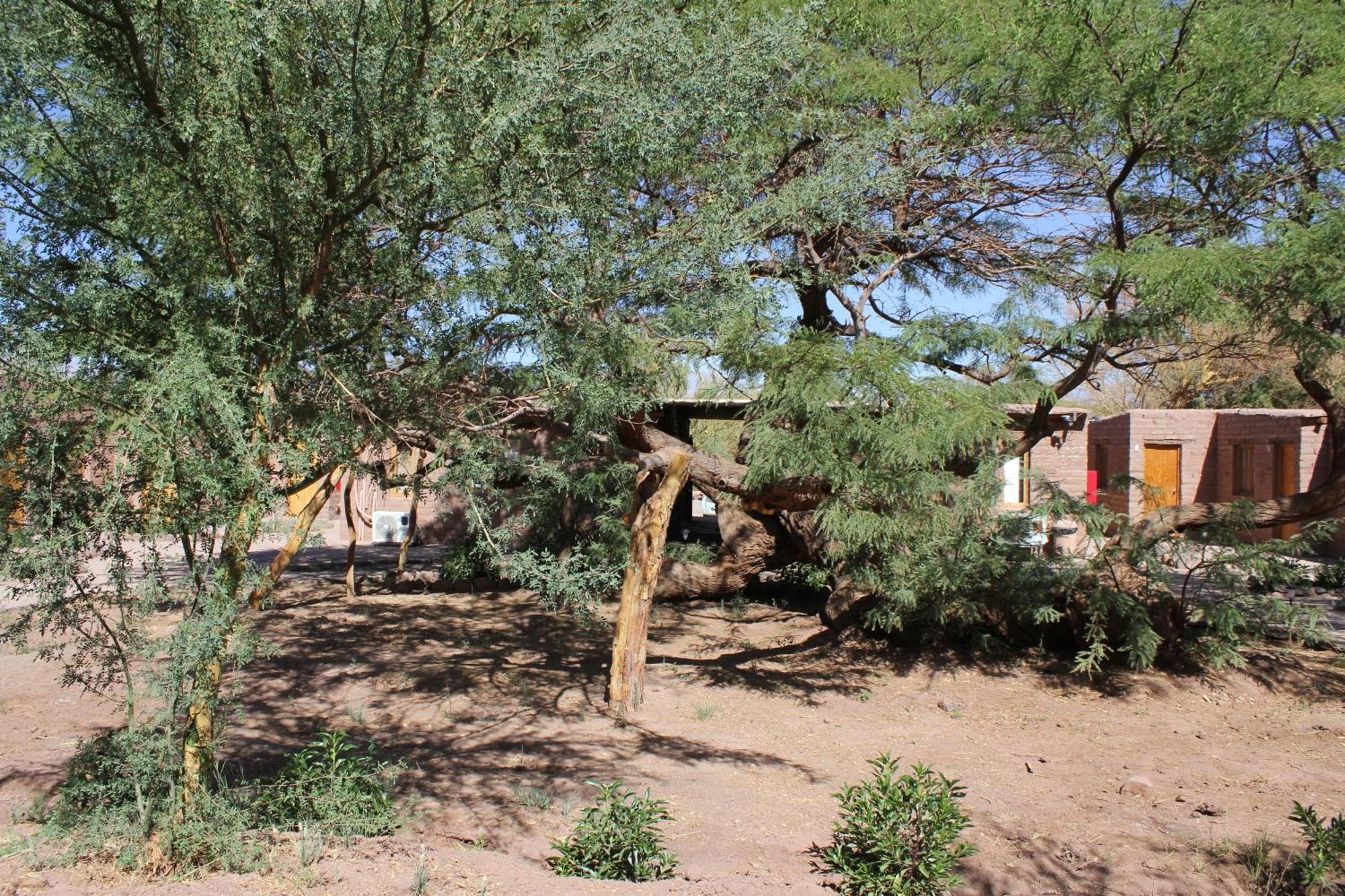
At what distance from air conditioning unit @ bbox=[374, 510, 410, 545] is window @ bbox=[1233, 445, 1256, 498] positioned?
694 inches

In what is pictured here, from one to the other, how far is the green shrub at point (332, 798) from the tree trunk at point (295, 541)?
0.96 metres

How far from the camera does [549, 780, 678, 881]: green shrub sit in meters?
4.89

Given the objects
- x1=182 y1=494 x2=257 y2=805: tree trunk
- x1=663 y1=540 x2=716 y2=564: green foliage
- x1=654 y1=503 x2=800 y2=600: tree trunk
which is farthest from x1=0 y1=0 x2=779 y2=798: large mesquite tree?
x1=663 y1=540 x2=716 y2=564: green foliage

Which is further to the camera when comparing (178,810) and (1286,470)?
(1286,470)

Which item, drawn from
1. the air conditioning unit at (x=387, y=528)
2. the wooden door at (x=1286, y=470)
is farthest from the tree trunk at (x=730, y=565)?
the wooden door at (x=1286, y=470)

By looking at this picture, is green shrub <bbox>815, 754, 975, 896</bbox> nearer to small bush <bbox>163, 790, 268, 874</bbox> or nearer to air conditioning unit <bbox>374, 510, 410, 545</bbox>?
small bush <bbox>163, 790, 268, 874</bbox>

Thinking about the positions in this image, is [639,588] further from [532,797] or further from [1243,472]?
[1243,472]

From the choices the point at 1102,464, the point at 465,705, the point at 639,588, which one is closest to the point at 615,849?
the point at 639,588

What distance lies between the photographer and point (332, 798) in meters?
5.27

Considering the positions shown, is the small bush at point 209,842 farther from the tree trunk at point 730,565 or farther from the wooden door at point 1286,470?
the wooden door at point 1286,470

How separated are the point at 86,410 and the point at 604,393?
115 inches

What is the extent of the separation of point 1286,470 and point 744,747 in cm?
1579

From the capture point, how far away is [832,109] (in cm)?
1020

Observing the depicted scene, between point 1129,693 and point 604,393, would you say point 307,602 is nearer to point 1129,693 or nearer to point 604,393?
point 604,393
